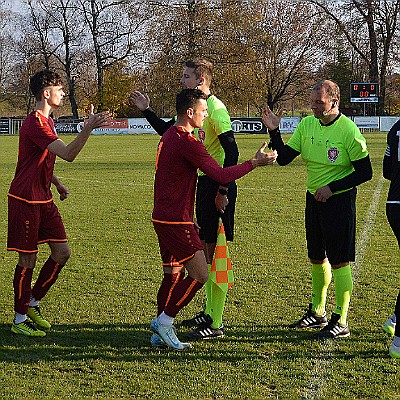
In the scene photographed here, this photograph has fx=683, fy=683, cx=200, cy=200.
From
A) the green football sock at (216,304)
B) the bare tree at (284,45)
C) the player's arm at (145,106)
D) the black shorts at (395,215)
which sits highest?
the bare tree at (284,45)

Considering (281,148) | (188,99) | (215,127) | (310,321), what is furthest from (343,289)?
(188,99)

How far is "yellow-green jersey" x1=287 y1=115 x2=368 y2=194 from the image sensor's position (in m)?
5.57

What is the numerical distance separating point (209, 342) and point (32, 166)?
2.06 m

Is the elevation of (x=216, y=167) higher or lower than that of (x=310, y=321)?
higher

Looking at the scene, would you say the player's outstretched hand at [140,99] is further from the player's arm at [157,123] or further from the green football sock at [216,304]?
the green football sock at [216,304]

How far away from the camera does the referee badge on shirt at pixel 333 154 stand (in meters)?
5.61

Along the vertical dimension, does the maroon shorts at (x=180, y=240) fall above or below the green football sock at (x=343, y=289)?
above

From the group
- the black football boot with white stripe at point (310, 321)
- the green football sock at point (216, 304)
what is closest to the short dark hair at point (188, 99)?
the green football sock at point (216, 304)

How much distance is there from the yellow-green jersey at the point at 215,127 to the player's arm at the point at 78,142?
0.92 metres

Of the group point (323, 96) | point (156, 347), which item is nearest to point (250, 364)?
point (156, 347)

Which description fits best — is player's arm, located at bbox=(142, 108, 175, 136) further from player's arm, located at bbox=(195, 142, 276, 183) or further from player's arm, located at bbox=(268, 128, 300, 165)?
player's arm, located at bbox=(195, 142, 276, 183)

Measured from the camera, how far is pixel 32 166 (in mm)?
5668

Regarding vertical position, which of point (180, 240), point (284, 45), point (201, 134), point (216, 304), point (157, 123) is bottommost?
point (216, 304)

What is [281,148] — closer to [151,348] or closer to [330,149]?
[330,149]
